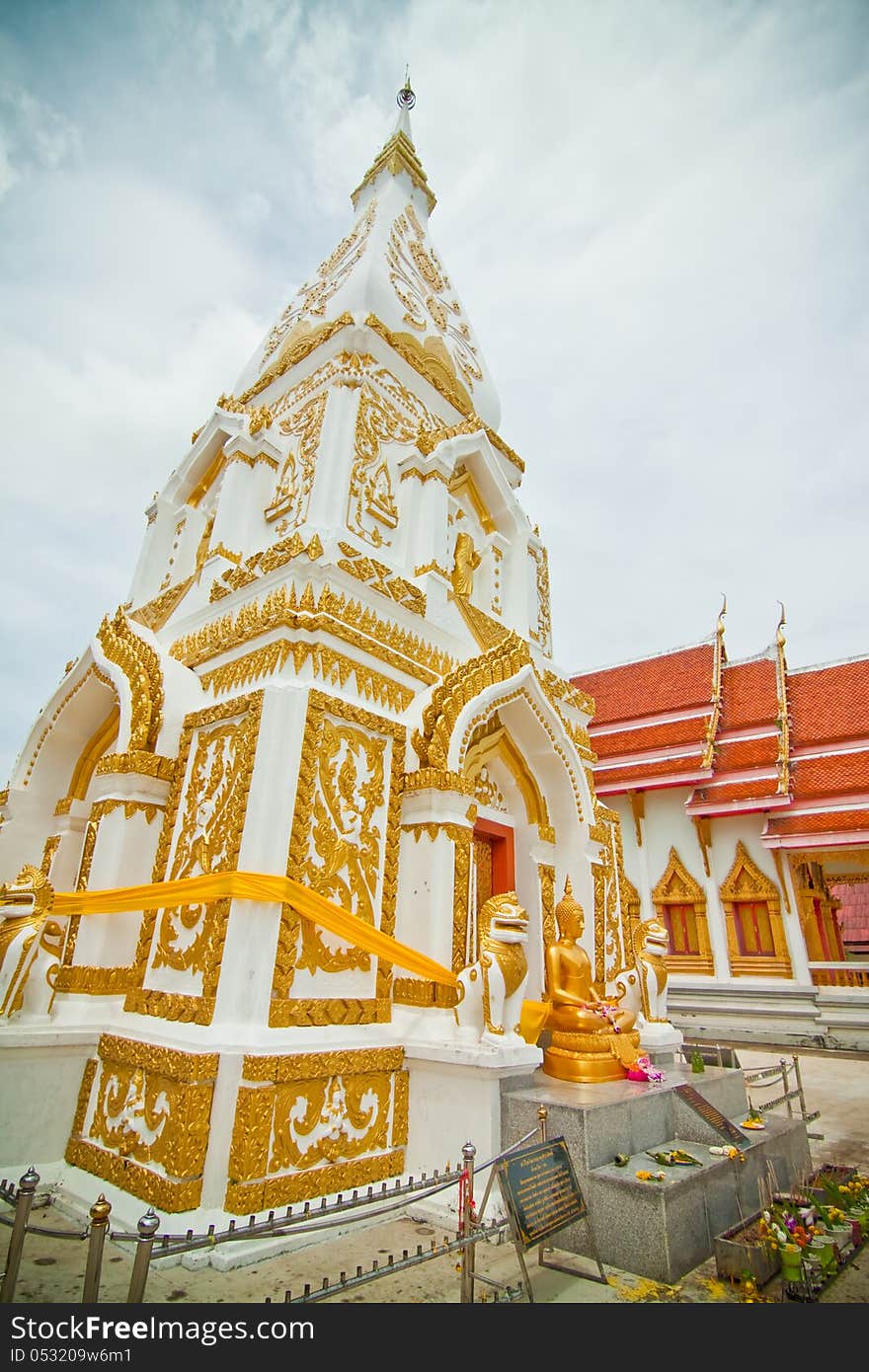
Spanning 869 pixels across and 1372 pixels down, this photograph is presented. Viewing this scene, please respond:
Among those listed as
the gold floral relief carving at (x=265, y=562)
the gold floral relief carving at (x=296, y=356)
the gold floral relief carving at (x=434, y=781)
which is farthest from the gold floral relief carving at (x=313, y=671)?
the gold floral relief carving at (x=296, y=356)

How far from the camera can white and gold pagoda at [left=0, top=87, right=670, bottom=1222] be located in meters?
4.64

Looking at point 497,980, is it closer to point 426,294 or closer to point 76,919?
point 76,919

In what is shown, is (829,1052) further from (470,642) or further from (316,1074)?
(316,1074)

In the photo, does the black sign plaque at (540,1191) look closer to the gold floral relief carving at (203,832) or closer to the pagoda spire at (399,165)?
the gold floral relief carving at (203,832)

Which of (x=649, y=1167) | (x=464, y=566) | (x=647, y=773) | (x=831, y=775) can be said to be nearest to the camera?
(x=649, y=1167)

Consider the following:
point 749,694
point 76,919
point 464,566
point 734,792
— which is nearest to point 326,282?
point 464,566

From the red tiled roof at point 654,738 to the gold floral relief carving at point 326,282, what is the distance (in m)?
12.5

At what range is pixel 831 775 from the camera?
14969 millimetres

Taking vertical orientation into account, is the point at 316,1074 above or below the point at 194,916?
below

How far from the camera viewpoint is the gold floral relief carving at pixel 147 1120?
4.12 metres

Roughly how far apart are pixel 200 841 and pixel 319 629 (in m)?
1.97

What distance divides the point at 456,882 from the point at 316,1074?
1.85 m
